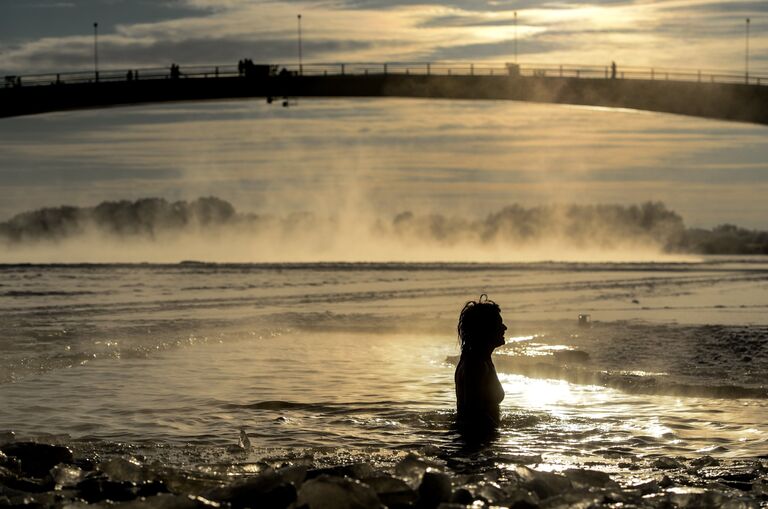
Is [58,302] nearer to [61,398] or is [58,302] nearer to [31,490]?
[61,398]

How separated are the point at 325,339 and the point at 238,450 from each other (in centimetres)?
1250

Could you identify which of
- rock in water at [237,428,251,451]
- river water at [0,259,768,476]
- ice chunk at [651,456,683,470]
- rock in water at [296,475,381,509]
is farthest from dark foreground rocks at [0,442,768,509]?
rock in water at [237,428,251,451]

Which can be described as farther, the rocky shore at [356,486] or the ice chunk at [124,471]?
the ice chunk at [124,471]

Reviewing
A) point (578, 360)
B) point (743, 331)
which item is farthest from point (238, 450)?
point (743, 331)

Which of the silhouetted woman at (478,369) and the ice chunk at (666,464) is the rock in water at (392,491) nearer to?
the ice chunk at (666,464)

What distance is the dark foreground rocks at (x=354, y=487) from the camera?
24.2 feet

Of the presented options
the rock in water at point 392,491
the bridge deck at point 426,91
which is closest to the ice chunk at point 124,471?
the rock in water at point 392,491

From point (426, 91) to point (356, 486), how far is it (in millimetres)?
75380

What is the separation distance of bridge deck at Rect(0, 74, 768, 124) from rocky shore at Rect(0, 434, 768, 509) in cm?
7234

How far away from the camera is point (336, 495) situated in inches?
285

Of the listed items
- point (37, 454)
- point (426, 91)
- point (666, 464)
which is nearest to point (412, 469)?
point (666, 464)

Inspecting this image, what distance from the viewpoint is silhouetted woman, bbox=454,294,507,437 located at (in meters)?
10.5

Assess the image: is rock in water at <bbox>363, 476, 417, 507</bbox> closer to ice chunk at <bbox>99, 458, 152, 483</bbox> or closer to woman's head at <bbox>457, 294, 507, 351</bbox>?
ice chunk at <bbox>99, 458, 152, 483</bbox>

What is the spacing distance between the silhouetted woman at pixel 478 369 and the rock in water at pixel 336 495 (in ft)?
10.6
